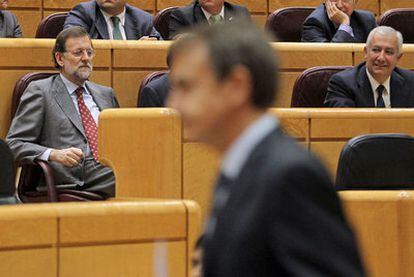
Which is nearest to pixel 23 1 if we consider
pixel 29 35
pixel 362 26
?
pixel 29 35

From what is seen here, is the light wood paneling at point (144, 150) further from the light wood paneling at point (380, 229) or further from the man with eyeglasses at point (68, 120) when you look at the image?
the light wood paneling at point (380, 229)

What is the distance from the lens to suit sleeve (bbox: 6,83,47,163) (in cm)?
288

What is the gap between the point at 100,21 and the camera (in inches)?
147

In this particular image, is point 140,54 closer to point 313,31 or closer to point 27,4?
point 313,31

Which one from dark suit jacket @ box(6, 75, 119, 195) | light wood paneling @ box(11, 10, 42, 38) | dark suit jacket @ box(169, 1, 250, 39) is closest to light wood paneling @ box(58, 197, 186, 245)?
dark suit jacket @ box(6, 75, 119, 195)

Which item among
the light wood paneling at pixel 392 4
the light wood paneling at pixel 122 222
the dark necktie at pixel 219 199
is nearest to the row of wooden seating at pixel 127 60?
the light wood paneling at pixel 122 222

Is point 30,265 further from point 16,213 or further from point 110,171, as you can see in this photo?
point 110,171

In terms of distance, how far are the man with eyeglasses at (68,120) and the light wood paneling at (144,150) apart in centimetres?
26

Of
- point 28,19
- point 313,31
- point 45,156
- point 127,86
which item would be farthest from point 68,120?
point 28,19

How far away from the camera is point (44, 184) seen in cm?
290

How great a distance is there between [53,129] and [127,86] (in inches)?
18.3

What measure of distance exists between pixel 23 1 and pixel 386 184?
2.69 m

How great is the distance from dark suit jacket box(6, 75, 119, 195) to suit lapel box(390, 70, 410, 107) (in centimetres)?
97

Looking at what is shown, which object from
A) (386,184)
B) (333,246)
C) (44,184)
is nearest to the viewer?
(333,246)
